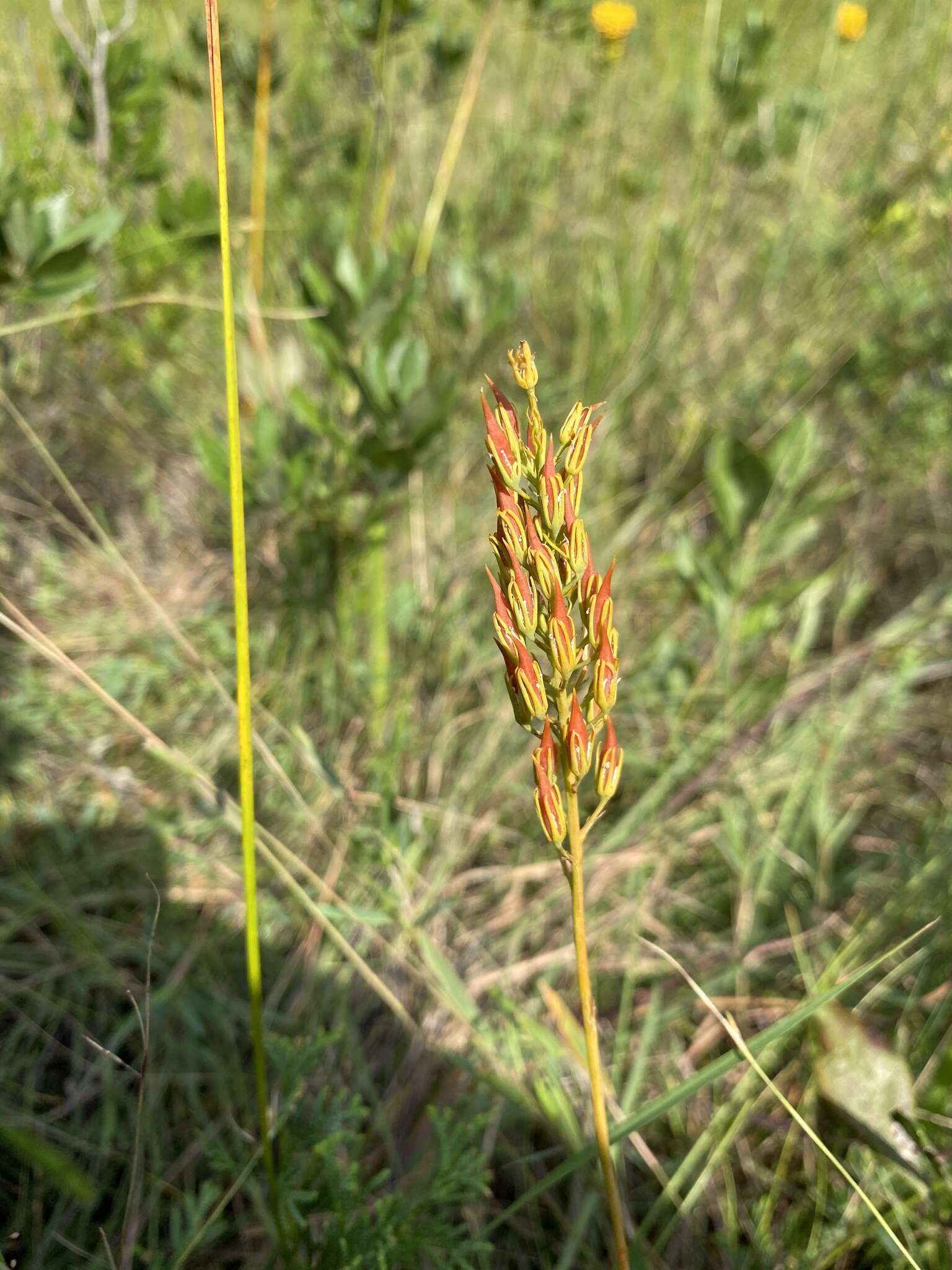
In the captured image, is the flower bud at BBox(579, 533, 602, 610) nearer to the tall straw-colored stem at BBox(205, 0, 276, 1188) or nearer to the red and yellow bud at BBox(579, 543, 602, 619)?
the red and yellow bud at BBox(579, 543, 602, 619)

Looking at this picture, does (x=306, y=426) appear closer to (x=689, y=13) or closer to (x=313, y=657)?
(x=313, y=657)

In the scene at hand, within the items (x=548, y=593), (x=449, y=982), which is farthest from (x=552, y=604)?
(x=449, y=982)

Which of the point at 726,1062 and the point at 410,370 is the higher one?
the point at 410,370

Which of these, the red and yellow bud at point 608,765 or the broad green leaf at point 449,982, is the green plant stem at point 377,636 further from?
the red and yellow bud at point 608,765

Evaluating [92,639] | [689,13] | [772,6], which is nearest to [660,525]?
[92,639]

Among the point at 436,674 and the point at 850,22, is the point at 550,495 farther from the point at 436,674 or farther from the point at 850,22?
the point at 850,22

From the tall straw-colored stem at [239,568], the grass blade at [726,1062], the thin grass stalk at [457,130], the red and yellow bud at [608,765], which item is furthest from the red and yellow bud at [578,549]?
the thin grass stalk at [457,130]

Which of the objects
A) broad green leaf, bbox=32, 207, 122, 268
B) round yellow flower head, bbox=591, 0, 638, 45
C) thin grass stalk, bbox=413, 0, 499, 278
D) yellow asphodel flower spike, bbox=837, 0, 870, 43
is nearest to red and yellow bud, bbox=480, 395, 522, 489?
broad green leaf, bbox=32, 207, 122, 268
